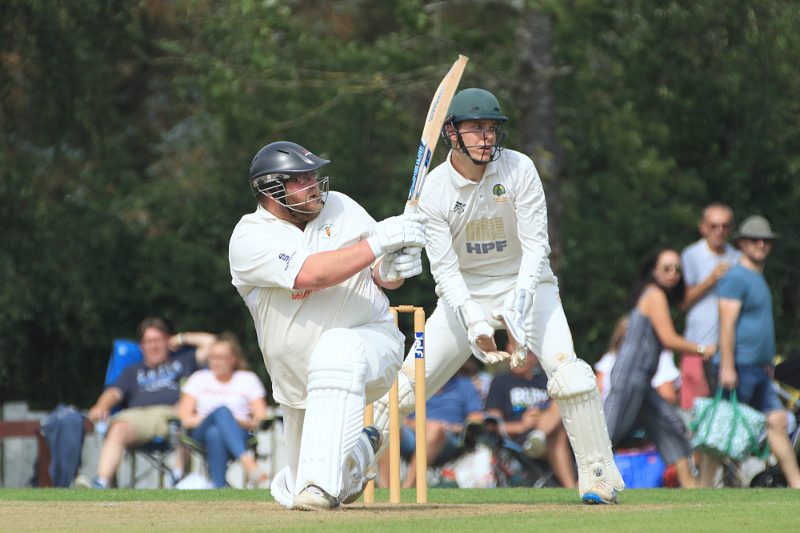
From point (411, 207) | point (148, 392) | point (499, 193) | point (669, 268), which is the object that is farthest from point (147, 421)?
point (411, 207)

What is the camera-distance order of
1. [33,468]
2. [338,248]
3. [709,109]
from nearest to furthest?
[338,248]
[33,468]
[709,109]

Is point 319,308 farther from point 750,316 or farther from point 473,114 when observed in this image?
point 750,316

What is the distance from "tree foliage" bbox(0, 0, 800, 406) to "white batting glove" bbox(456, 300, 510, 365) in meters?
6.27

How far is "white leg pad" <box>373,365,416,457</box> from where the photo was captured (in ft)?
26.0

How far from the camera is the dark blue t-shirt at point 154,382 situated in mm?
12430

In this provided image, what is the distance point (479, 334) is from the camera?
7.57 metres

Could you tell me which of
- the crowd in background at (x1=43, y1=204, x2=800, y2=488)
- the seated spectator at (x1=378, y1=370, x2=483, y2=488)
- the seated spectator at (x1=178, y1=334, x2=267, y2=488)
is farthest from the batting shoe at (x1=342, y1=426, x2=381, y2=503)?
the seated spectator at (x1=178, y1=334, x2=267, y2=488)

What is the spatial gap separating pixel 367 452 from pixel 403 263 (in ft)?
2.96

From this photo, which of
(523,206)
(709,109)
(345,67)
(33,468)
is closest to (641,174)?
(709,109)

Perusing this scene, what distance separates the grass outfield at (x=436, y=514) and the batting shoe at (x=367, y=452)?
0.27 ft

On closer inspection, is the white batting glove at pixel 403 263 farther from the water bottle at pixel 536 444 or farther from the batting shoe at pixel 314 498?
the water bottle at pixel 536 444

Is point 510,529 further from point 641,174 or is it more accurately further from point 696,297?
point 641,174

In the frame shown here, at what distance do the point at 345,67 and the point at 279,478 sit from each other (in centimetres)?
917

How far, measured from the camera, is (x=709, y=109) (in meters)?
16.0
